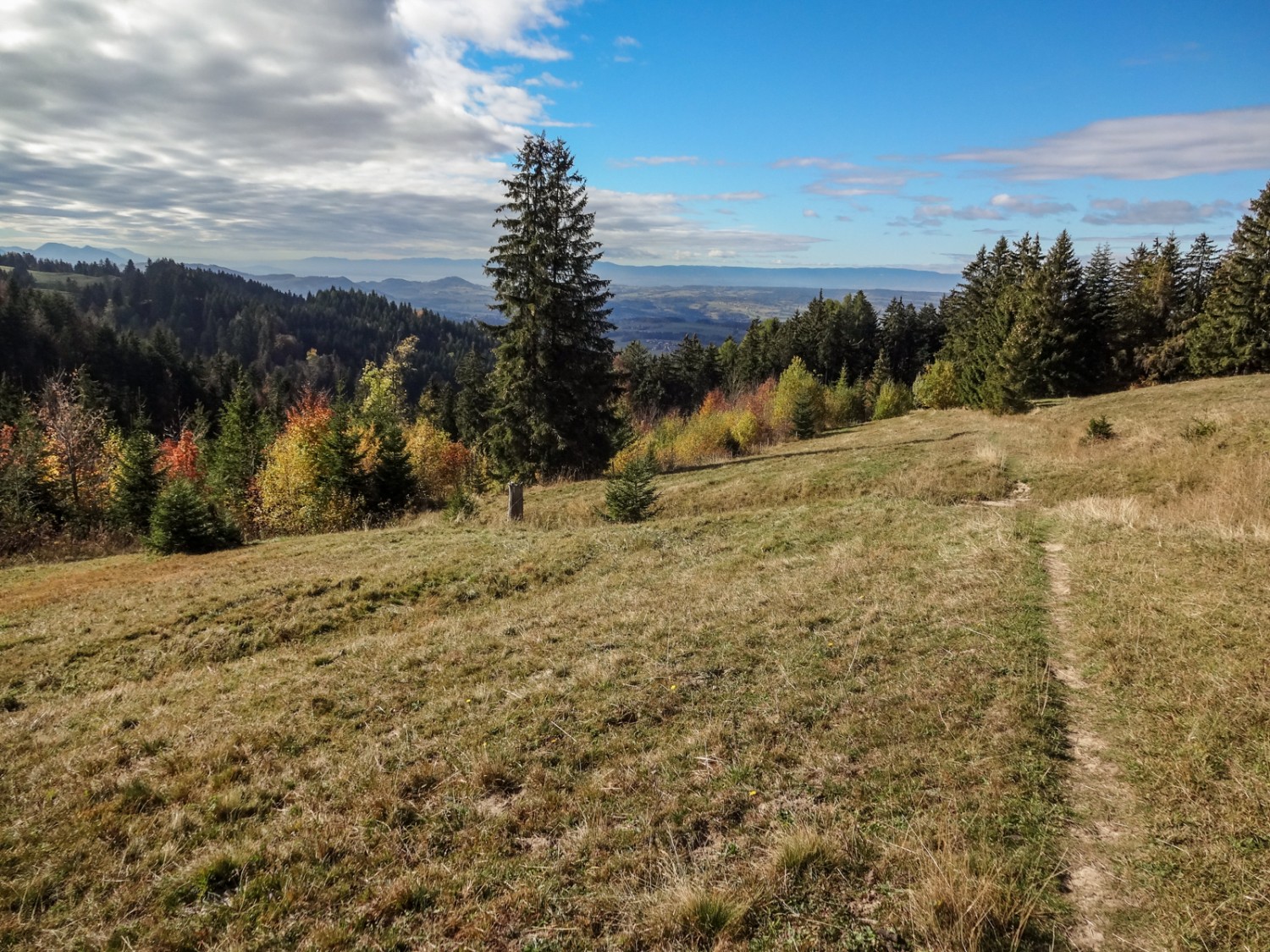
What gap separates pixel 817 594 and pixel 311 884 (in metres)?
8.02

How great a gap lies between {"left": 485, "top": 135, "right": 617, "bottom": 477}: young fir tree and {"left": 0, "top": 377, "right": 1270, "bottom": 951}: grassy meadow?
1855 cm

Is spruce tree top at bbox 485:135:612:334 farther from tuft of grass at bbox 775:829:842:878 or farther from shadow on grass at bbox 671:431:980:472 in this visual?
tuft of grass at bbox 775:829:842:878

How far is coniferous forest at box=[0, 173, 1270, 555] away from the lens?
3048cm

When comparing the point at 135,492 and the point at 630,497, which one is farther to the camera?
the point at 135,492

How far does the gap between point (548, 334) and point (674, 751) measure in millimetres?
26986

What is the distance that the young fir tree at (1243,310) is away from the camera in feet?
136

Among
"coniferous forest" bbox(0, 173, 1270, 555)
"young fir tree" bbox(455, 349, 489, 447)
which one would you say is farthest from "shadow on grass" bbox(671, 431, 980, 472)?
"young fir tree" bbox(455, 349, 489, 447)

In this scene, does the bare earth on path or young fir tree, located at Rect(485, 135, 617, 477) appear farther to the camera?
young fir tree, located at Rect(485, 135, 617, 477)

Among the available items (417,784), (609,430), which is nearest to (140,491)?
(609,430)

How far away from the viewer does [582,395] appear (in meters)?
31.6

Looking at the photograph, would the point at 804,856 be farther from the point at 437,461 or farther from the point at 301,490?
the point at 437,461

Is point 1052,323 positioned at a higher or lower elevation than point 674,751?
higher

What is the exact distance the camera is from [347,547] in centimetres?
1781

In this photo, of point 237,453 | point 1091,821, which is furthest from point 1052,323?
point 237,453
